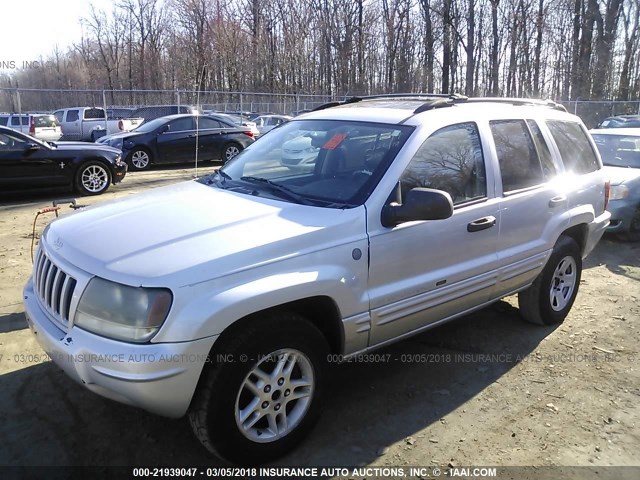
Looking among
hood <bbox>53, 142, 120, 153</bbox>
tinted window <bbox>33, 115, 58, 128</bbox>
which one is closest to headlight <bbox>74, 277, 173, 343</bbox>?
hood <bbox>53, 142, 120, 153</bbox>

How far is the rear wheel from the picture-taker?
14.8 metres

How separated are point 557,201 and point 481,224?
41.6 inches

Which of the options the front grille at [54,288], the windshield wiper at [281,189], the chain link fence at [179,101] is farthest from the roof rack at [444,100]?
the chain link fence at [179,101]

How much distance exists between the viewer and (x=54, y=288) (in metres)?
2.83

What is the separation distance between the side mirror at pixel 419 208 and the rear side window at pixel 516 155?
1108 mm

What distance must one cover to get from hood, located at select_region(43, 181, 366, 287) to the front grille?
0.09 metres

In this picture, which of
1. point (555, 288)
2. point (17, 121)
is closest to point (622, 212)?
point (555, 288)

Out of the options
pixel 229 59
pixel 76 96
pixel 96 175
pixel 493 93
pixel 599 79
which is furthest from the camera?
pixel 229 59

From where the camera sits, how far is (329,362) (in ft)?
9.98

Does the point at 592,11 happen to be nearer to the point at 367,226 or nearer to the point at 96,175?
the point at 96,175

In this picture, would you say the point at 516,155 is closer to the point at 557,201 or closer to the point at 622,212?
the point at 557,201

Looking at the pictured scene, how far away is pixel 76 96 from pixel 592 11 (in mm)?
31586

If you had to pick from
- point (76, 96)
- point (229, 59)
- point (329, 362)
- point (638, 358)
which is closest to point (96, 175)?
point (329, 362)

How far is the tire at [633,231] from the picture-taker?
782cm
